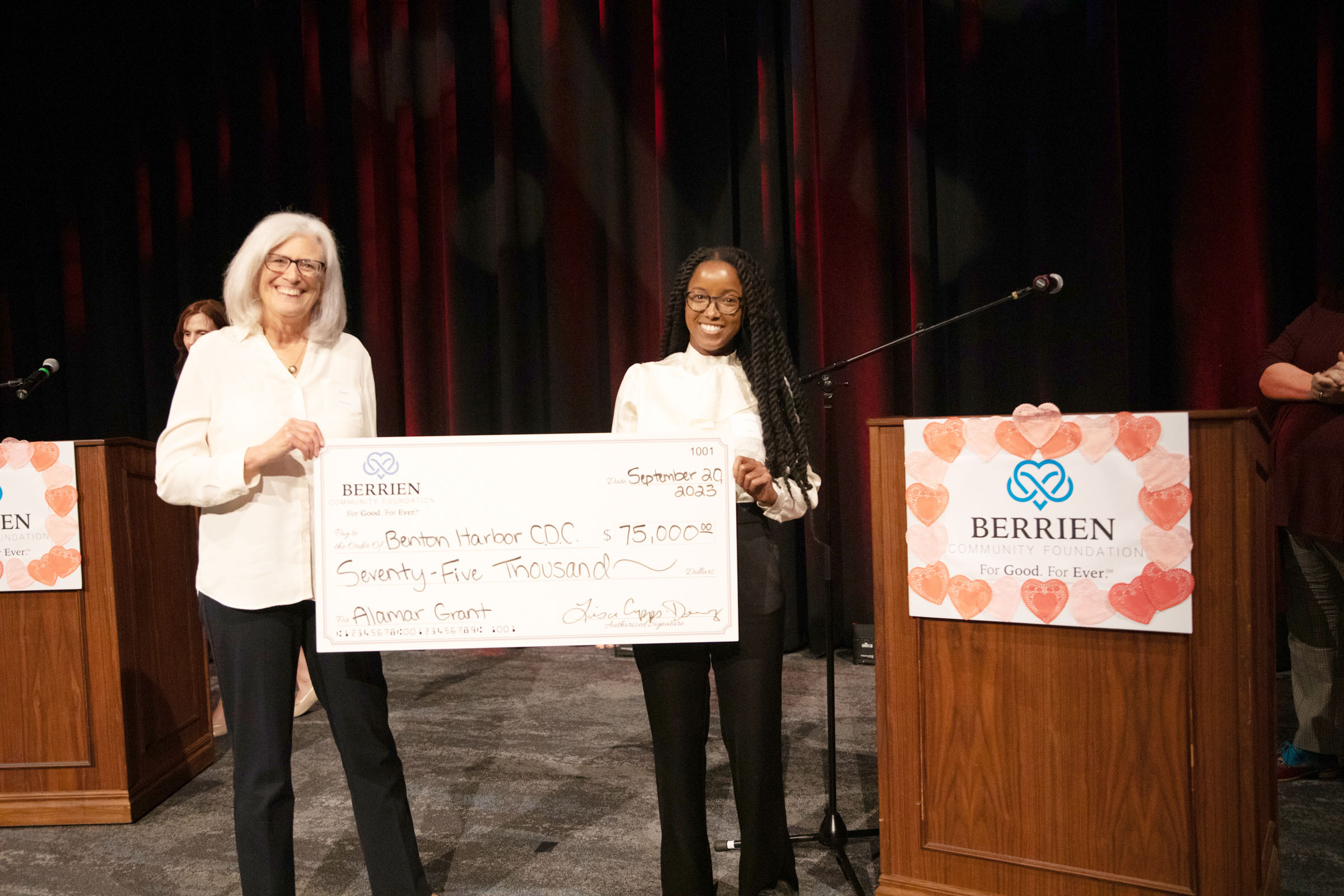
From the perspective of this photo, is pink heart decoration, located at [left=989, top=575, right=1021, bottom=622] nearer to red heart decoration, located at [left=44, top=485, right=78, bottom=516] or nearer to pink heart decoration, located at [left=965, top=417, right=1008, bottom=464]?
pink heart decoration, located at [left=965, top=417, right=1008, bottom=464]

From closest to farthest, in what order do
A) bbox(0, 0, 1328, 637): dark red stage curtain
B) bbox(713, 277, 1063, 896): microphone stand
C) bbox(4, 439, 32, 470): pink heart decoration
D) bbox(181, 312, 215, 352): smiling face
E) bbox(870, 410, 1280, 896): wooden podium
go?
bbox(870, 410, 1280, 896): wooden podium, bbox(713, 277, 1063, 896): microphone stand, bbox(4, 439, 32, 470): pink heart decoration, bbox(181, 312, 215, 352): smiling face, bbox(0, 0, 1328, 637): dark red stage curtain

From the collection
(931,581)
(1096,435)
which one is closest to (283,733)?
(931,581)

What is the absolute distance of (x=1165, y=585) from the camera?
5.18 ft

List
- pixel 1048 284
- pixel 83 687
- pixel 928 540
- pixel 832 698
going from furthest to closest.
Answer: pixel 83 687 → pixel 1048 284 → pixel 832 698 → pixel 928 540

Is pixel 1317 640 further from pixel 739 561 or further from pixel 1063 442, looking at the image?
pixel 739 561

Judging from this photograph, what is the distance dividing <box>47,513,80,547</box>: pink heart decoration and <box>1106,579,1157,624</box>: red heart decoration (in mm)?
2698

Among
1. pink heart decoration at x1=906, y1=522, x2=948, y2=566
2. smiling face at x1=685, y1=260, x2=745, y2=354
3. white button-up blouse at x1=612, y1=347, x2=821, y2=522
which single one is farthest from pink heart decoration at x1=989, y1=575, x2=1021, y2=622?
smiling face at x1=685, y1=260, x2=745, y2=354

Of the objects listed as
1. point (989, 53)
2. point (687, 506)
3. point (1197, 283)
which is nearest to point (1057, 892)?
point (687, 506)

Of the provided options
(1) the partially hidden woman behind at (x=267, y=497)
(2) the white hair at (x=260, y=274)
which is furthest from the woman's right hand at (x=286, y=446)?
(2) the white hair at (x=260, y=274)

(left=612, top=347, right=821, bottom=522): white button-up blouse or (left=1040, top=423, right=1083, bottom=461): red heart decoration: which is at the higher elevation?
(left=612, top=347, right=821, bottom=522): white button-up blouse

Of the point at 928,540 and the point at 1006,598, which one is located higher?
the point at 928,540

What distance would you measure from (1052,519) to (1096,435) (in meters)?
0.18

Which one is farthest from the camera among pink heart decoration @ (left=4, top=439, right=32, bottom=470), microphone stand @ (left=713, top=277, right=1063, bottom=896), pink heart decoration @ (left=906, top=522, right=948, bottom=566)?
pink heart decoration @ (left=4, top=439, right=32, bottom=470)

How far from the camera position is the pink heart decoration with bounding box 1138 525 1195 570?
61.4 inches
